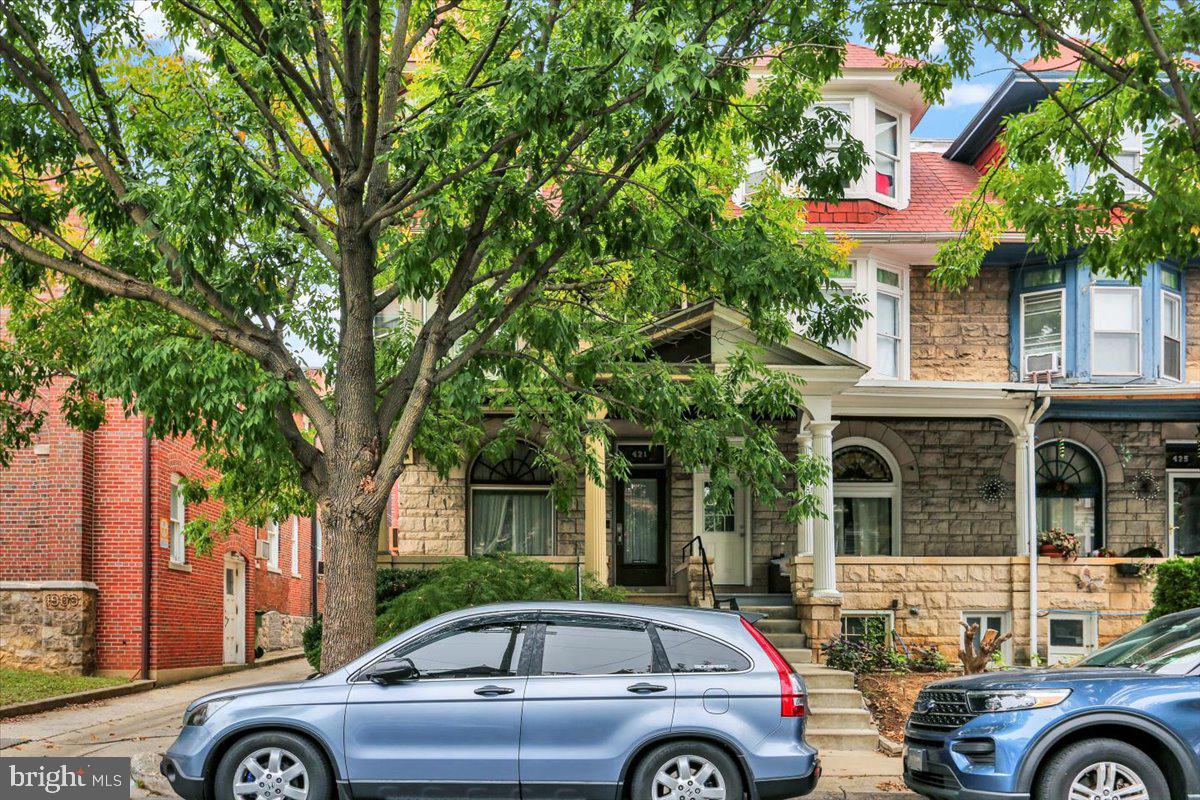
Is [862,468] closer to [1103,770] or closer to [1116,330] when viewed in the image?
[1116,330]

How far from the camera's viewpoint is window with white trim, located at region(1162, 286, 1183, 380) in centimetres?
2000

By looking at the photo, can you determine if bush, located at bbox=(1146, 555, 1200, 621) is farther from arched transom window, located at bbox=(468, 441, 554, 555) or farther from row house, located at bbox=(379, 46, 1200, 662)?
arched transom window, located at bbox=(468, 441, 554, 555)

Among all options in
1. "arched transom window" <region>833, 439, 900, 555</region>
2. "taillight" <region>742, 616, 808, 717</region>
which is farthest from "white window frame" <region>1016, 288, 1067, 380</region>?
"taillight" <region>742, 616, 808, 717</region>

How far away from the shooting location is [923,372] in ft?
65.4

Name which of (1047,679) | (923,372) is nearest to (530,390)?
(1047,679)

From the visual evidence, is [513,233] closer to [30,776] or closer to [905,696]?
[30,776]

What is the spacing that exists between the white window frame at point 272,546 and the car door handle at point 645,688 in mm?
23551

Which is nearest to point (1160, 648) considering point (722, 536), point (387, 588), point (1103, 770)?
point (1103, 770)

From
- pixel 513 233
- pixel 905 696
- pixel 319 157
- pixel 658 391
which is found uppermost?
pixel 319 157

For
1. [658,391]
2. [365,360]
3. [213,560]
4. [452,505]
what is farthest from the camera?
[213,560]

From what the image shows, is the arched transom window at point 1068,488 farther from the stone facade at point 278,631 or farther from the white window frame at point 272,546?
the white window frame at point 272,546

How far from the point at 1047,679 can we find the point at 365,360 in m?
6.05

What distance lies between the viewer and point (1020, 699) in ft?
26.7

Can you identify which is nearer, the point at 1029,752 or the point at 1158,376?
the point at 1029,752
